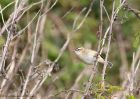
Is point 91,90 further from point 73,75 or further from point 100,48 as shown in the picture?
point 73,75

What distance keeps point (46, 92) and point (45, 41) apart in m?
1.18

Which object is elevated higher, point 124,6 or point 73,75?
point 124,6

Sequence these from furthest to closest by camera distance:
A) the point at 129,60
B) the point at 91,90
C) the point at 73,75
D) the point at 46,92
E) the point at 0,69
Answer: the point at 129,60, the point at 73,75, the point at 46,92, the point at 0,69, the point at 91,90

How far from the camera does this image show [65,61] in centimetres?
798

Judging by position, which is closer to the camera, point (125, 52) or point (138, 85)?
point (138, 85)

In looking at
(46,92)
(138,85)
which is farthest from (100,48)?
(46,92)

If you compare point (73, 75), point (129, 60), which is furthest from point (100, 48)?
point (129, 60)

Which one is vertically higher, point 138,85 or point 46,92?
point 138,85

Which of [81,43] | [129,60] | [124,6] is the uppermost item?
[124,6]

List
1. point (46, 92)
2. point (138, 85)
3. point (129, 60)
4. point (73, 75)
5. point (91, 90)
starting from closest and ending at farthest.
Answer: point (91, 90) → point (138, 85) → point (46, 92) → point (73, 75) → point (129, 60)

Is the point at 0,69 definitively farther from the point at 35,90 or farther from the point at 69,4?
the point at 69,4

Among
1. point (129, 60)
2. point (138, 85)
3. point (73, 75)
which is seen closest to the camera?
point (138, 85)

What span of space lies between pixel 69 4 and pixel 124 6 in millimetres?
4445

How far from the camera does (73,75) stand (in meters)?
7.70
